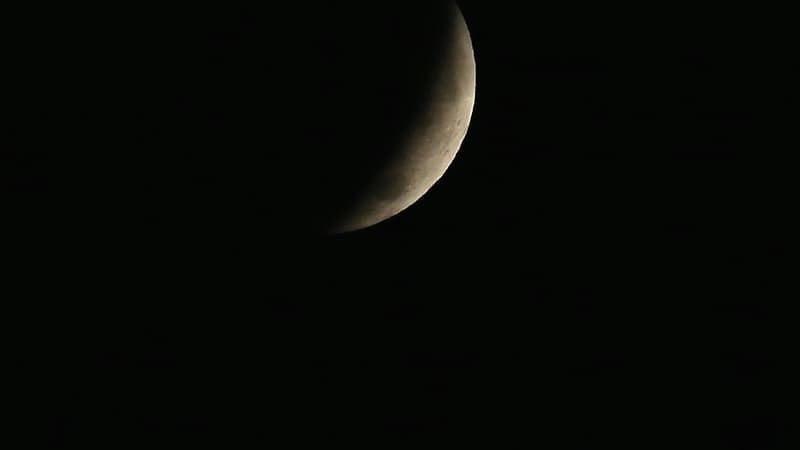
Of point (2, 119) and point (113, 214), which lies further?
point (113, 214)

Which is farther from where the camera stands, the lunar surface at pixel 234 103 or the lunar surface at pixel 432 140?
the lunar surface at pixel 432 140

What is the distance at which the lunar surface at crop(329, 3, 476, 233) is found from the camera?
3.68 metres

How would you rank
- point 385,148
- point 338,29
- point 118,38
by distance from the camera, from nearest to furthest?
1. point 118,38
2. point 338,29
3. point 385,148

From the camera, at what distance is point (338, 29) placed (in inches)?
127

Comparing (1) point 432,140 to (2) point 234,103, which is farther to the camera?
(1) point 432,140

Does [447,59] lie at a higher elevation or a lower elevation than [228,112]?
higher

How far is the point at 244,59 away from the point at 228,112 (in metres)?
0.21

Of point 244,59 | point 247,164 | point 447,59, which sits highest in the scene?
point 447,59

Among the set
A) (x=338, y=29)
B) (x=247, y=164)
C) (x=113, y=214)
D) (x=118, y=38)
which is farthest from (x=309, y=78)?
(x=113, y=214)

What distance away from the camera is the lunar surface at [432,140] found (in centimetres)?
368

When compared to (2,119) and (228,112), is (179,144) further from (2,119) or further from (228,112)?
(2,119)

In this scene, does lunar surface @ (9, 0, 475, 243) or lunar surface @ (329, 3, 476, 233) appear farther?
lunar surface @ (329, 3, 476, 233)

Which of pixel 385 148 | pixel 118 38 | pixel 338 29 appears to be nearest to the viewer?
pixel 118 38

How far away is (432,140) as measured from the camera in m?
3.82
